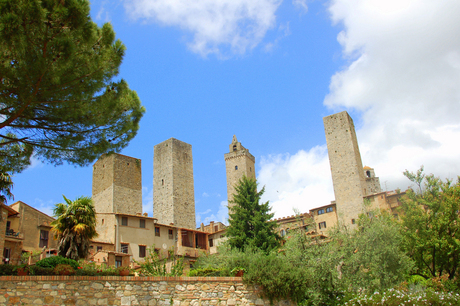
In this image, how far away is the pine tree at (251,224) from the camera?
83.6 ft

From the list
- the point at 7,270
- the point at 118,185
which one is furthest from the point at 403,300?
the point at 118,185

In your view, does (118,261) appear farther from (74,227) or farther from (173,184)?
(173,184)

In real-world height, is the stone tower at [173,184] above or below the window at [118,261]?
above

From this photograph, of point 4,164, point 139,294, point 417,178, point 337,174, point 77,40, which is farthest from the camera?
point 337,174

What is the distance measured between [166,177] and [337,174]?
20.5 meters

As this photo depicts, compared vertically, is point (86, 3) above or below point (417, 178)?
above

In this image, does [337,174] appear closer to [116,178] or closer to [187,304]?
[116,178]

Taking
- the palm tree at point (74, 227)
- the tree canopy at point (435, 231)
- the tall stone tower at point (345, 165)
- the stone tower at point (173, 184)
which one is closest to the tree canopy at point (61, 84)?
the palm tree at point (74, 227)

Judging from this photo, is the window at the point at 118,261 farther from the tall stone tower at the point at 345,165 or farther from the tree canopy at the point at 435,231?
the tall stone tower at the point at 345,165

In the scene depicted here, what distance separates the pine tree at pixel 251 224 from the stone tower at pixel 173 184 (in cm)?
1961

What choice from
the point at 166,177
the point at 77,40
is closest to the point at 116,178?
the point at 166,177

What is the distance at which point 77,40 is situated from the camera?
1164cm

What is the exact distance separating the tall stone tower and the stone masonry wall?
3156 cm

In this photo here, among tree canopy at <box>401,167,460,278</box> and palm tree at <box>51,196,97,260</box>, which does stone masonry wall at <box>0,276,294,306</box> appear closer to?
palm tree at <box>51,196,97,260</box>
